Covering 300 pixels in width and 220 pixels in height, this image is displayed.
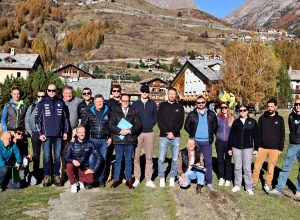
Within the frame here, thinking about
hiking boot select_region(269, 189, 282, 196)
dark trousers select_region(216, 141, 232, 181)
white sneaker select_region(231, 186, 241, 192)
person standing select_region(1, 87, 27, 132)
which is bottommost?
hiking boot select_region(269, 189, 282, 196)

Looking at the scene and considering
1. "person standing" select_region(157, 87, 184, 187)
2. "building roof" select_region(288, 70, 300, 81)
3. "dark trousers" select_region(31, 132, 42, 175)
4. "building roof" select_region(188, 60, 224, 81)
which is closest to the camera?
"person standing" select_region(157, 87, 184, 187)

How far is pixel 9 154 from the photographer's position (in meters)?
8.54

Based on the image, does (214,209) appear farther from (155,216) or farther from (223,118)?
(223,118)

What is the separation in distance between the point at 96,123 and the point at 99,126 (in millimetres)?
95

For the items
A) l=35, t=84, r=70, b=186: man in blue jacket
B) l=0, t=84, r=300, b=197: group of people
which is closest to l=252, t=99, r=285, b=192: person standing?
l=0, t=84, r=300, b=197: group of people

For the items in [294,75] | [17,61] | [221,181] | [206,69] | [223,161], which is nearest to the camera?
[221,181]

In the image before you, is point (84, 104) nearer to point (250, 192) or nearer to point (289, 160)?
point (250, 192)

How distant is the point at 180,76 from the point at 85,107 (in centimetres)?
6506

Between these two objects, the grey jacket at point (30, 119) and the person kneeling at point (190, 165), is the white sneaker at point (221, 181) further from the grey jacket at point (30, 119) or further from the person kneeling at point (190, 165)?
the grey jacket at point (30, 119)

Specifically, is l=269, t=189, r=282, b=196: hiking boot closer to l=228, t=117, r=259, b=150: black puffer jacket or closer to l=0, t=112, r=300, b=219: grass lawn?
l=0, t=112, r=300, b=219: grass lawn

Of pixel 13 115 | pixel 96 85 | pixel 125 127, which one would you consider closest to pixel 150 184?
pixel 125 127

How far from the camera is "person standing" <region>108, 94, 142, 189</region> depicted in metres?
8.52

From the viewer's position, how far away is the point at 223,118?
938cm

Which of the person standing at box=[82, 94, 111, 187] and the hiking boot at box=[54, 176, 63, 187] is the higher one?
the person standing at box=[82, 94, 111, 187]
